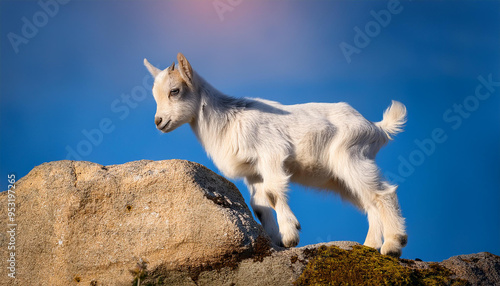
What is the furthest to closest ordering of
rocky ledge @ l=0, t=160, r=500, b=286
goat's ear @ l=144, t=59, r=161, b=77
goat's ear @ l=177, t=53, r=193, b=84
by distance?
goat's ear @ l=144, t=59, r=161, b=77 < goat's ear @ l=177, t=53, r=193, b=84 < rocky ledge @ l=0, t=160, r=500, b=286

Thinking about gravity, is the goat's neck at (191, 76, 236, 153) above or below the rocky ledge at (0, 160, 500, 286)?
above

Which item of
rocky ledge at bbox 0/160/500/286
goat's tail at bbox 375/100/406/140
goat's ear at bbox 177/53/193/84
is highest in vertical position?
goat's tail at bbox 375/100/406/140

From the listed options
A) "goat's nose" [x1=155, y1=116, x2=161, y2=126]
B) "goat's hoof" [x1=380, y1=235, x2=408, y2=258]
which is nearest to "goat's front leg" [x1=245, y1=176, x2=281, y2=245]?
"goat's hoof" [x1=380, y1=235, x2=408, y2=258]

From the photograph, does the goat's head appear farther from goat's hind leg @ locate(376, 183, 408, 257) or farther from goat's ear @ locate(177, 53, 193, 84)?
goat's hind leg @ locate(376, 183, 408, 257)

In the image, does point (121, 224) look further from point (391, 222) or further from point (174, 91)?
point (391, 222)

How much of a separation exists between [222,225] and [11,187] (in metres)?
3.22

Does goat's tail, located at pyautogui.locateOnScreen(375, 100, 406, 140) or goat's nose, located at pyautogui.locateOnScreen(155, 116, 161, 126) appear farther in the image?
goat's tail, located at pyautogui.locateOnScreen(375, 100, 406, 140)

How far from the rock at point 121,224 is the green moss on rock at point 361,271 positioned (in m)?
0.72

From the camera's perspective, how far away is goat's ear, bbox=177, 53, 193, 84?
718 centimetres

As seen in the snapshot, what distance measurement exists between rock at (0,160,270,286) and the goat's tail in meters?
3.36

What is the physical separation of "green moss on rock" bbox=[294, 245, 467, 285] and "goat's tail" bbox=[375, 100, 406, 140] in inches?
122

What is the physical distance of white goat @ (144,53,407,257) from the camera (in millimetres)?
6953

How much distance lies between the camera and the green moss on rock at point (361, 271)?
5109 mm

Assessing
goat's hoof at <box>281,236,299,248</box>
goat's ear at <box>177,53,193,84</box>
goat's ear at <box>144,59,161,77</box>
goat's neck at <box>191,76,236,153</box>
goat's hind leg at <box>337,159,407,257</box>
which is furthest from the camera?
goat's ear at <box>144,59,161,77</box>
